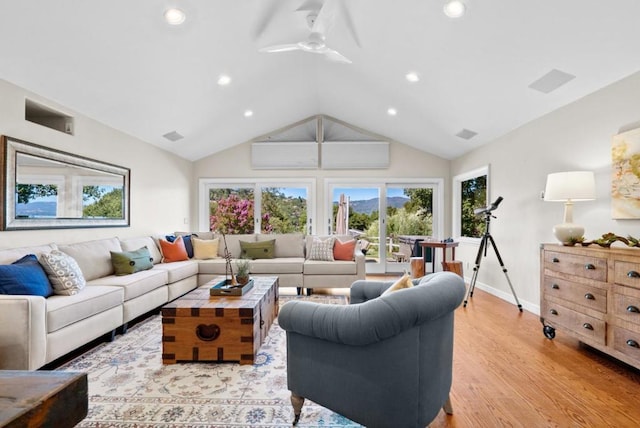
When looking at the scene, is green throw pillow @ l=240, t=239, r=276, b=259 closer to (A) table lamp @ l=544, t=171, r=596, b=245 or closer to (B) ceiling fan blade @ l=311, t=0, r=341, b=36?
(B) ceiling fan blade @ l=311, t=0, r=341, b=36

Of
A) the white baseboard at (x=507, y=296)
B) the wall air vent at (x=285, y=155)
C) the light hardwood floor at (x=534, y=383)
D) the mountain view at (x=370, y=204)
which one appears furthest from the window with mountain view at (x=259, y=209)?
the light hardwood floor at (x=534, y=383)

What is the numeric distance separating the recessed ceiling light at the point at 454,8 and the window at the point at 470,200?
2.88 meters

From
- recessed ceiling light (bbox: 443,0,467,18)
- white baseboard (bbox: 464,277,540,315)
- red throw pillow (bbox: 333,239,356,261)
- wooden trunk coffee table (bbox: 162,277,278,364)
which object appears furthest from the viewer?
red throw pillow (bbox: 333,239,356,261)

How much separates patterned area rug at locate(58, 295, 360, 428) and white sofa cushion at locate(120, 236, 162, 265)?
4.93 feet

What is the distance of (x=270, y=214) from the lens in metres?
6.85

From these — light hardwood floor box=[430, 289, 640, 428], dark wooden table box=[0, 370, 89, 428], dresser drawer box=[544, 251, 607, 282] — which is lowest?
light hardwood floor box=[430, 289, 640, 428]

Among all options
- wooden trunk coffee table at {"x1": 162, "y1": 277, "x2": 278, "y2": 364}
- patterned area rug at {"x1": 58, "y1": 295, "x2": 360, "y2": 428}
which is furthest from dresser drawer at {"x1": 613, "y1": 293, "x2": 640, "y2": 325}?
wooden trunk coffee table at {"x1": 162, "y1": 277, "x2": 278, "y2": 364}

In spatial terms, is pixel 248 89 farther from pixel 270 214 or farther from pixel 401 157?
pixel 401 157

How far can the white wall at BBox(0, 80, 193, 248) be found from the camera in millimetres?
3084

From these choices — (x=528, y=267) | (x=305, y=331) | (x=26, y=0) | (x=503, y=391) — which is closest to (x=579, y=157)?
(x=528, y=267)

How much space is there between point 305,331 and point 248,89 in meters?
3.95

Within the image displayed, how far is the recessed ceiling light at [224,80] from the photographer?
13.9ft

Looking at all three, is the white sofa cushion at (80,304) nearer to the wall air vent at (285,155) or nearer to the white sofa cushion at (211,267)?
the white sofa cushion at (211,267)

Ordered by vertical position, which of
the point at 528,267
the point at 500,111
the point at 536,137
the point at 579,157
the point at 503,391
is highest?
the point at 500,111
